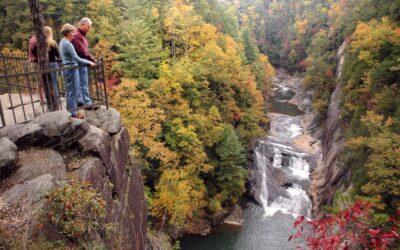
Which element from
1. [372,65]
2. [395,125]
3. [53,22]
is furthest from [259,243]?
[53,22]

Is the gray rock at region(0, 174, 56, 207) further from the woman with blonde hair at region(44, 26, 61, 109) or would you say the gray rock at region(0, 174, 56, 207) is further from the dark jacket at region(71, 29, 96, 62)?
the dark jacket at region(71, 29, 96, 62)

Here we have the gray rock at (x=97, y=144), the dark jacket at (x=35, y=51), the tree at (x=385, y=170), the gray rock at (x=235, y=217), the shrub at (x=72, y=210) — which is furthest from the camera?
the gray rock at (x=235, y=217)

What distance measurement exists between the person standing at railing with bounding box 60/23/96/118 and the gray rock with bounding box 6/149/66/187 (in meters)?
1.68

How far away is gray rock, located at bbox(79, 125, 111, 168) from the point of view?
7.17m

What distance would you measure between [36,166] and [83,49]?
348cm

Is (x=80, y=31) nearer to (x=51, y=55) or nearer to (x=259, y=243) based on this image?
(x=51, y=55)

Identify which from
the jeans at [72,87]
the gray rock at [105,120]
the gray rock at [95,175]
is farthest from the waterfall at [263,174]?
the jeans at [72,87]

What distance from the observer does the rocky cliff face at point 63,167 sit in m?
5.13

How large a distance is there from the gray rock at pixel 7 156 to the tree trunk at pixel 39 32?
2920mm

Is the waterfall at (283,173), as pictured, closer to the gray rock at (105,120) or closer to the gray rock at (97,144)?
the gray rock at (105,120)

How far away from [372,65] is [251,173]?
1437 cm

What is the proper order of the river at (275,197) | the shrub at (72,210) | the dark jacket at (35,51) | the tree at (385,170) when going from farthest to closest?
the river at (275,197)
the tree at (385,170)
the dark jacket at (35,51)
the shrub at (72,210)

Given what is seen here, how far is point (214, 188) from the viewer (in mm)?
26141

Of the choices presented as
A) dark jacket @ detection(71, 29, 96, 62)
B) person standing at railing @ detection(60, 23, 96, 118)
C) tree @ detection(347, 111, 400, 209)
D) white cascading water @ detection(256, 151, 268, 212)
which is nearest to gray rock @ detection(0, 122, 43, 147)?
Result: person standing at railing @ detection(60, 23, 96, 118)
